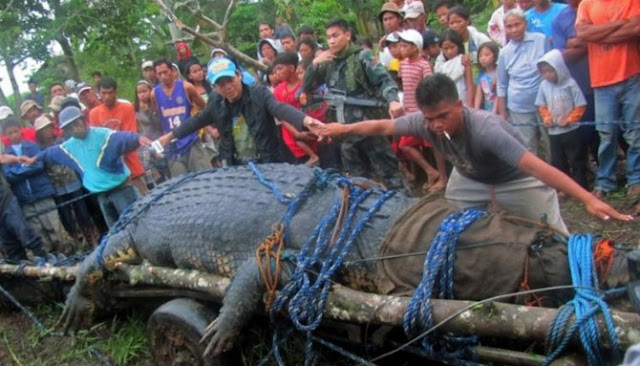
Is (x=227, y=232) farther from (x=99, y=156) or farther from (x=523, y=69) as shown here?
(x=523, y=69)

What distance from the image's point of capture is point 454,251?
9.53 ft

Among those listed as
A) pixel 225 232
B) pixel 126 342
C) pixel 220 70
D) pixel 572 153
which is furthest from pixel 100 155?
pixel 572 153

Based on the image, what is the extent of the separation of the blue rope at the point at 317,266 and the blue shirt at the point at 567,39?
295 cm

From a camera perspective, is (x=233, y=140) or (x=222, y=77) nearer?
(x=222, y=77)

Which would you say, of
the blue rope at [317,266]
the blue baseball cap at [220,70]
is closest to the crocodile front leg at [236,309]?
the blue rope at [317,266]

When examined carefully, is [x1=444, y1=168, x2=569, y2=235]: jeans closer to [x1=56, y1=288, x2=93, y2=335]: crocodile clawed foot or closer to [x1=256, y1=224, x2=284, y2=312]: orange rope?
[x1=256, y1=224, x2=284, y2=312]: orange rope

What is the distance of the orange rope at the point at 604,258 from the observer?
2721 millimetres

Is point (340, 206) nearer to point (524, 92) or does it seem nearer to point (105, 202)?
→ point (524, 92)

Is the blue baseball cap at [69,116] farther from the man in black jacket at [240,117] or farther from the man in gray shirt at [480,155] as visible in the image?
the man in gray shirt at [480,155]

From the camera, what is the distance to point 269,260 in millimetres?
3297

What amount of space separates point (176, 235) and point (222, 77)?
1.53m

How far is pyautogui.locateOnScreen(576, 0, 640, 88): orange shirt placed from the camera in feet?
16.3

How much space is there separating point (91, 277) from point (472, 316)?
8.93 ft

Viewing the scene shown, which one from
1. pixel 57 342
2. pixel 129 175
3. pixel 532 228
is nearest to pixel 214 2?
pixel 129 175
